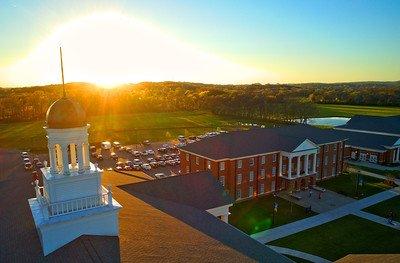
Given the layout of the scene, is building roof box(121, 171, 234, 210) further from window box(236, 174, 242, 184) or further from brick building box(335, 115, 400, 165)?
brick building box(335, 115, 400, 165)

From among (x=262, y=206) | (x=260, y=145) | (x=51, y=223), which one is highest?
(x=51, y=223)

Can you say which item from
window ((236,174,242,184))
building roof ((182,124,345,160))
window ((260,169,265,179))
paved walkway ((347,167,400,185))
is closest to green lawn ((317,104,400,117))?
paved walkway ((347,167,400,185))

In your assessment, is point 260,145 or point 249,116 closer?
point 260,145

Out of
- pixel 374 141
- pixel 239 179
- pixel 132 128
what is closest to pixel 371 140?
pixel 374 141

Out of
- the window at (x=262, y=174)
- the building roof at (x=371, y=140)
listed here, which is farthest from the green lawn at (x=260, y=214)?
the building roof at (x=371, y=140)

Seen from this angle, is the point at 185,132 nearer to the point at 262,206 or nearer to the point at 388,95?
the point at 262,206

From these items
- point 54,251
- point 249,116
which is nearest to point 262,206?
point 54,251

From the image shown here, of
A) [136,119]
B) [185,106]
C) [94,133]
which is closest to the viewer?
[94,133]

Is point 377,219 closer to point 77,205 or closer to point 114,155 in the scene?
point 77,205
